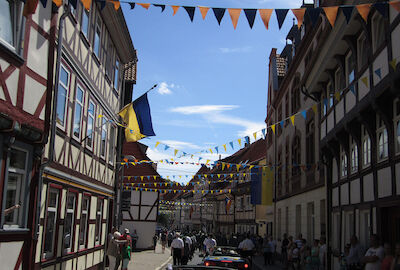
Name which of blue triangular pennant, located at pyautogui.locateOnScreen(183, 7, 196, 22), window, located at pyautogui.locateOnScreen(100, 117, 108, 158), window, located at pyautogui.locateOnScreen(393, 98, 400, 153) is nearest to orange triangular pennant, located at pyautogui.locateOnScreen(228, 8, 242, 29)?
blue triangular pennant, located at pyautogui.locateOnScreen(183, 7, 196, 22)

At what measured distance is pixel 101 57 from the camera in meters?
16.7

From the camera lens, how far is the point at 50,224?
1213cm

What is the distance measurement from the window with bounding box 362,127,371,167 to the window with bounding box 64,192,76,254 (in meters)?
8.74

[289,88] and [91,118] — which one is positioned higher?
[289,88]

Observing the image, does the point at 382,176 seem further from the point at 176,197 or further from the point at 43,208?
the point at 176,197

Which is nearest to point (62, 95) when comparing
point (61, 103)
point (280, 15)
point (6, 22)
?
point (61, 103)

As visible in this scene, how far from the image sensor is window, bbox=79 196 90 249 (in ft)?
A: 50.1

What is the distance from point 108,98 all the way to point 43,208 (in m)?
7.63

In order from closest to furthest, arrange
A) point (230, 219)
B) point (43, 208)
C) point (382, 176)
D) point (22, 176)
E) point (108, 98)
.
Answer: point (22, 176) → point (43, 208) → point (382, 176) → point (108, 98) → point (230, 219)

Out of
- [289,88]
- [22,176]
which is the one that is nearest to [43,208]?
[22,176]

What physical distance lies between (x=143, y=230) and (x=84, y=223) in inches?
822

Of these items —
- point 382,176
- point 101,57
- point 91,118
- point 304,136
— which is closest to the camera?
point 382,176

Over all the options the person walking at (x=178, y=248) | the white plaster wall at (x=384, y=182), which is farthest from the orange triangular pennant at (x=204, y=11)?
the person walking at (x=178, y=248)

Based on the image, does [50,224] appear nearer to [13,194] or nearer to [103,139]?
[13,194]
